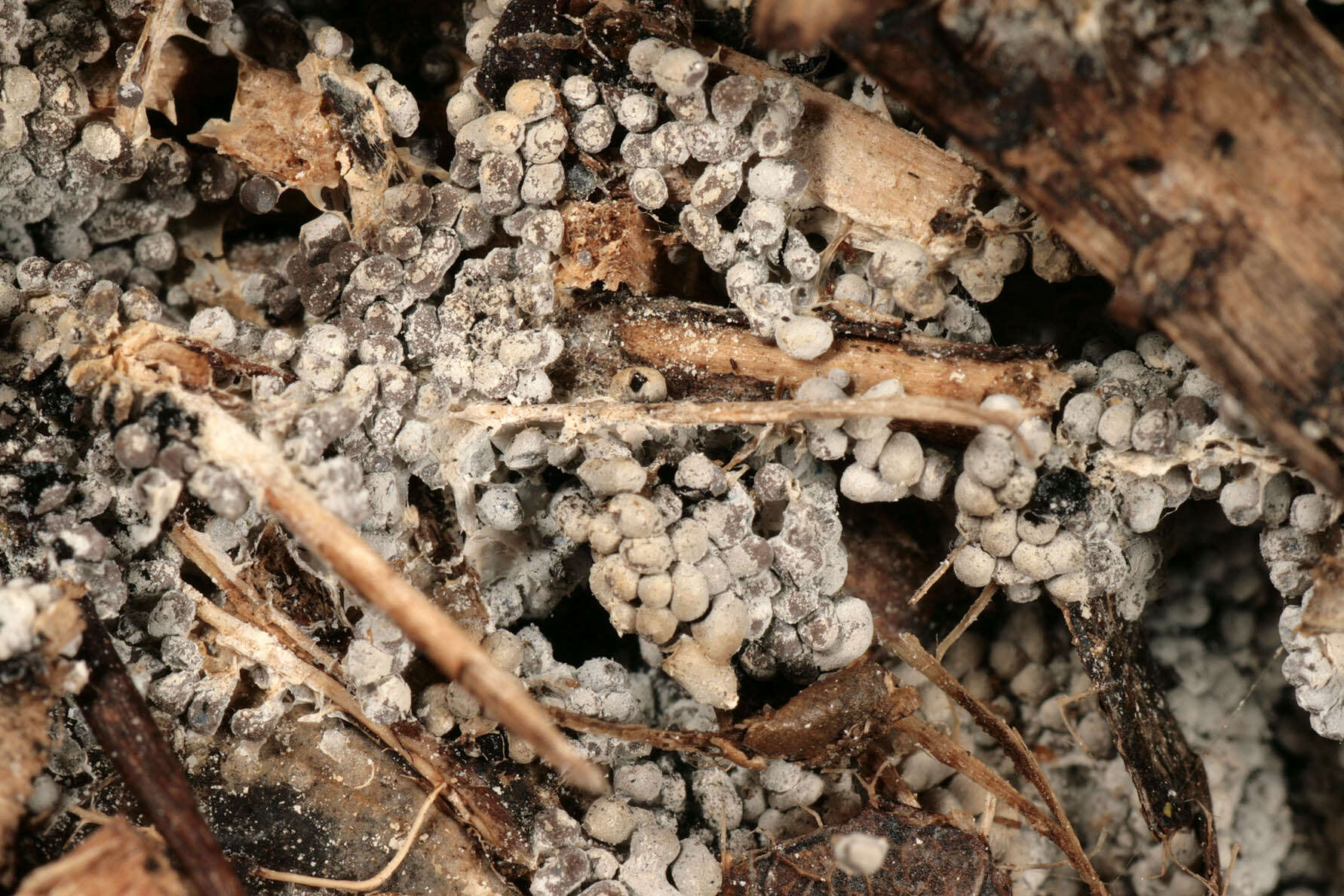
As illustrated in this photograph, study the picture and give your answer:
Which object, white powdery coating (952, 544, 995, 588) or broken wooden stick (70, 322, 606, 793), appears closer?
broken wooden stick (70, 322, 606, 793)

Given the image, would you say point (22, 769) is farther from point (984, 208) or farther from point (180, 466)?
point (984, 208)

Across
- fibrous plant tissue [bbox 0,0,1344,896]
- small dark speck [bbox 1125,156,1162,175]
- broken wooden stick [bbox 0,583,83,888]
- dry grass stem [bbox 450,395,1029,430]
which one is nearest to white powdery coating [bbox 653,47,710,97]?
fibrous plant tissue [bbox 0,0,1344,896]

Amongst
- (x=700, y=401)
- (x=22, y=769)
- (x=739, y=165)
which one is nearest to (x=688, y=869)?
(x=700, y=401)

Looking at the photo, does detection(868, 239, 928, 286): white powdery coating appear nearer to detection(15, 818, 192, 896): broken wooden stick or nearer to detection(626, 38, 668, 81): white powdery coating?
detection(626, 38, 668, 81): white powdery coating

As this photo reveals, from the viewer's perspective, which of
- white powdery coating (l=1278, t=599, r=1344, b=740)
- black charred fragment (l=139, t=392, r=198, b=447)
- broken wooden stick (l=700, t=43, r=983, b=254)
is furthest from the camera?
broken wooden stick (l=700, t=43, r=983, b=254)

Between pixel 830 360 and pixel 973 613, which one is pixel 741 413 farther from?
pixel 973 613

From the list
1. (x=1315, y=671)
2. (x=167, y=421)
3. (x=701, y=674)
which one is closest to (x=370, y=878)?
(x=701, y=674)
